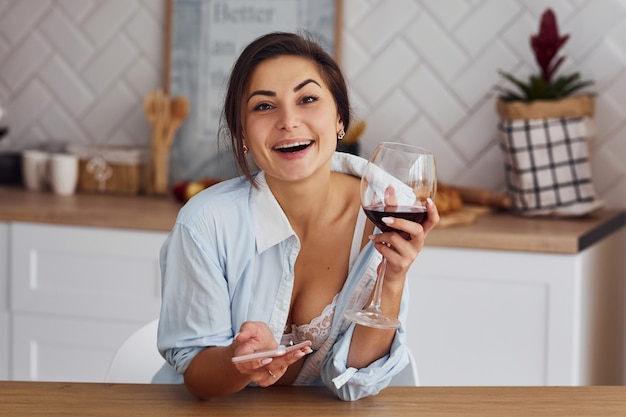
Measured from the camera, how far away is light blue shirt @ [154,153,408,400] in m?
1.43

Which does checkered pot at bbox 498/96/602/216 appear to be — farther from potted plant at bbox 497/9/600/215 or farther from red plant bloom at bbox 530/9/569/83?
red plant bloom at bbox 530/9/569/83

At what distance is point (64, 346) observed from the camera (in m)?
2.73

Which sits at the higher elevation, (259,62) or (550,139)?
(259,62)

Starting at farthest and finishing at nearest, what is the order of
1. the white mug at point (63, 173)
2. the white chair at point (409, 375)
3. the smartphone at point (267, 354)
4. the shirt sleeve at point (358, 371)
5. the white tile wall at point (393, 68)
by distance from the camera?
the white mug at point (63, 173) < the white tile wall at point (393, 68) < the white chair at point (409, 375) < the shirt sleeve at point (358, 371) < the smartphone at point (267, 354)

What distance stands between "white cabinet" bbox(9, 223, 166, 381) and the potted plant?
980 millimetres

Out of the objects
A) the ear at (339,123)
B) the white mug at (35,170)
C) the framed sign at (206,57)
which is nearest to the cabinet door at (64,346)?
the white mug at (35,170)

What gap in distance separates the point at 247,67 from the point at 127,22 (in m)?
1.90

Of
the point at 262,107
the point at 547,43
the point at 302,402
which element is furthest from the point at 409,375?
the point at 547,43

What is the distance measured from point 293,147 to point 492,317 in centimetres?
117

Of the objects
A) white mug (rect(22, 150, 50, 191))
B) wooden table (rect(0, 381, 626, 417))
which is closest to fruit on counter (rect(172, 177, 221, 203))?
white mug (rect(22, 150, 50, 191))

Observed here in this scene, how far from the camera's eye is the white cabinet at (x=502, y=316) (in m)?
2.37

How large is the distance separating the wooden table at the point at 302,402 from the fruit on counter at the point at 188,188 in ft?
4.99

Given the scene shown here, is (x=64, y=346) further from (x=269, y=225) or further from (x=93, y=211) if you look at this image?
(x=269, y=225)

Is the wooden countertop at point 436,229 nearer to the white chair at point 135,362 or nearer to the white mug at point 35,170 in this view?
the white mug at point 35,170
